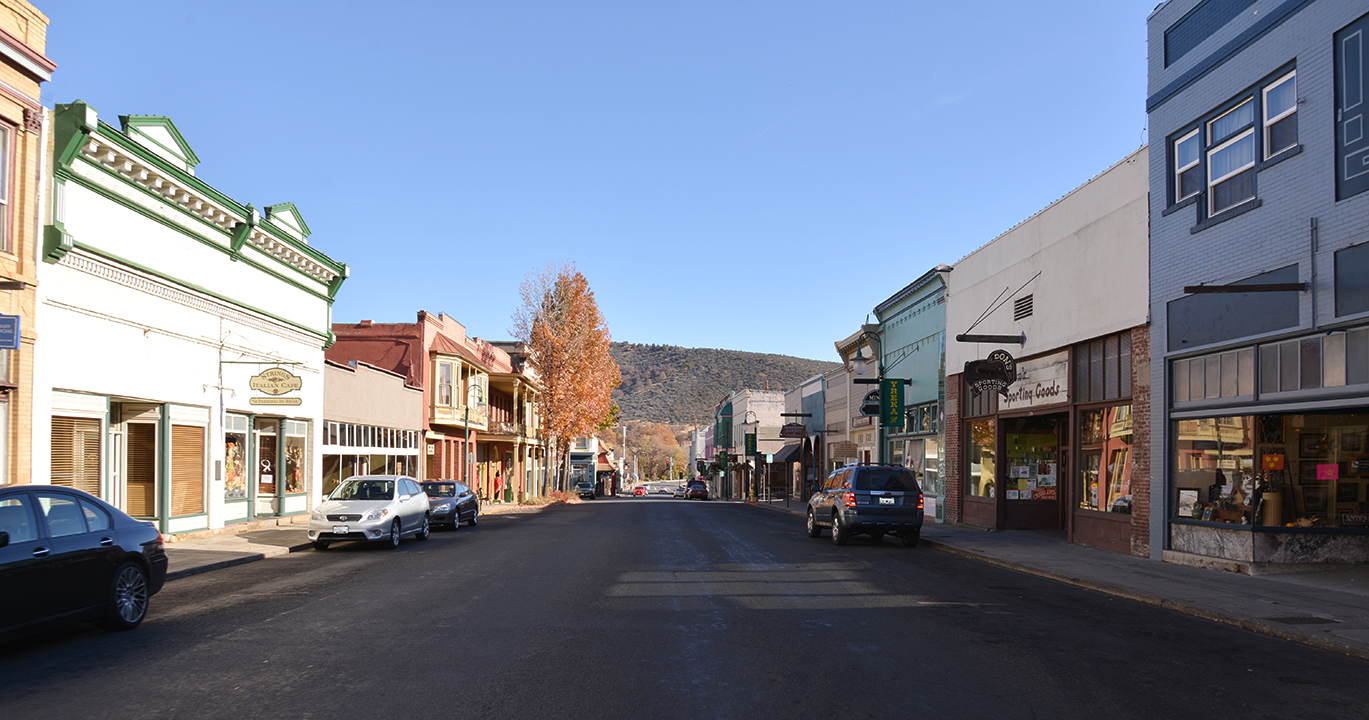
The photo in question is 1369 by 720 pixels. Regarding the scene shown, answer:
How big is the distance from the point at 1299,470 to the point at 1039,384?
8.13 m

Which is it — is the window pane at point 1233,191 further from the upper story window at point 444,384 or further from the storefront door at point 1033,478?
the upper story window at point 444,384

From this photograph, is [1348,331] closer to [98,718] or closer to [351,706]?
[351,706]

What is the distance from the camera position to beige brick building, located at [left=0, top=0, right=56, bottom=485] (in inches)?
597

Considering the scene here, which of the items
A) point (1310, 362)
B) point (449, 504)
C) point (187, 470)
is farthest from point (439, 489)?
point (1310, 362)

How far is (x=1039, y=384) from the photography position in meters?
22.7

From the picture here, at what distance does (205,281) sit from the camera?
72.5ft

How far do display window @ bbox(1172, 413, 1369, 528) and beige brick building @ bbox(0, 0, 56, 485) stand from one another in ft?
63.0

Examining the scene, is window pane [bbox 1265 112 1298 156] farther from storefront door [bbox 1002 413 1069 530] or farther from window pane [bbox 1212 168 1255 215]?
storefront door [bbox 1002 413 1069 530]

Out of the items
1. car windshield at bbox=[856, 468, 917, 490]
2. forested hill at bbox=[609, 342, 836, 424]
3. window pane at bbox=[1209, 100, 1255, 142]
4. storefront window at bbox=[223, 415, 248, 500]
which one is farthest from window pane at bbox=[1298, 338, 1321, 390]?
forested hill at bbox=[609, 342, 836, 424]

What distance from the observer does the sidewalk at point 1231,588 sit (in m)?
10.0

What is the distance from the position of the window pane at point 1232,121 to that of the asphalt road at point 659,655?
314 inches

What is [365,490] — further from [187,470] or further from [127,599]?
[127,599]

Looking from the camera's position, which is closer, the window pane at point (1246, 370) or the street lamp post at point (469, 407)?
the window pane at point (1246, 370)

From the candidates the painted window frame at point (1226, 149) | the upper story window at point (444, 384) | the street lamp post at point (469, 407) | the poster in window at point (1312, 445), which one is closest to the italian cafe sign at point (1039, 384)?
the painted window frame at point (1226, 149)
